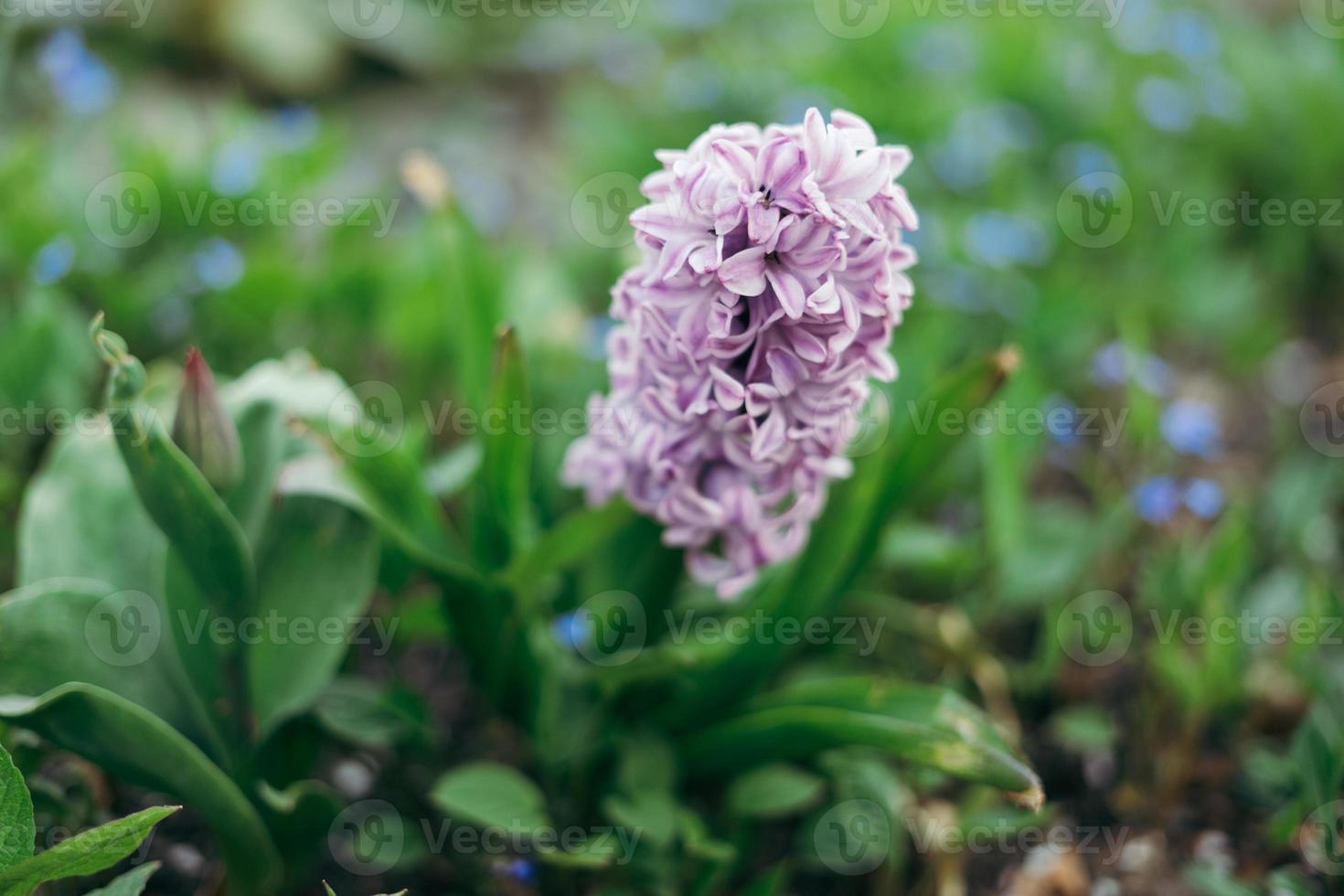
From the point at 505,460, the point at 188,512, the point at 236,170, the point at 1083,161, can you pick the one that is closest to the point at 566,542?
the point at 505,460

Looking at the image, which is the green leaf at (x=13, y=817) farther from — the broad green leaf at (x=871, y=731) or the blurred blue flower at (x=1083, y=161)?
the blurred blue flower at (x=1083, y=161)

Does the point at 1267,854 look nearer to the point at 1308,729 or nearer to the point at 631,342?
the point at 1308,729

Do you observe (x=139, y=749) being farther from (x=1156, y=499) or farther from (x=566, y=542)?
(x=1156, y=499)

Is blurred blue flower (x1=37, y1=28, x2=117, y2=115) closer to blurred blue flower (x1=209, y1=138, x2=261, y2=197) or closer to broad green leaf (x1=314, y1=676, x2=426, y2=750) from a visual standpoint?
blurred blue flower (x1=209, y1=138, x2=261, y2=197)

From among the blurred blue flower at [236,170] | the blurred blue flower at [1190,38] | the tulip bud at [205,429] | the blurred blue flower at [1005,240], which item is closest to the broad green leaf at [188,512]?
the tulip bud at [205,429]

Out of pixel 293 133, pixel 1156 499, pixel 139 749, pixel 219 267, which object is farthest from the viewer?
pixel 293 133
